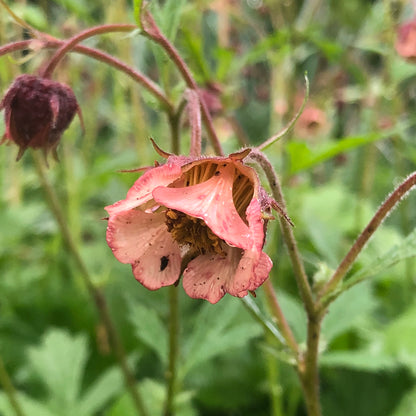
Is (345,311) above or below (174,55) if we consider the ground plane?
below

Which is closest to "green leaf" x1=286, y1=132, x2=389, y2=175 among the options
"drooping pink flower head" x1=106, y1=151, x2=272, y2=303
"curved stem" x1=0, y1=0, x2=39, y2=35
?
"drooping pink flower head" x1=106, y1=151, x2=272, y2=303

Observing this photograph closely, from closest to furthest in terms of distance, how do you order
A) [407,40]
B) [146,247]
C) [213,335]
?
[146,247] < [213,335] < [407,40]

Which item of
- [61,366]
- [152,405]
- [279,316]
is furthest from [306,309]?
[61,366]

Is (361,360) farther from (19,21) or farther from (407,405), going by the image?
(19,21)

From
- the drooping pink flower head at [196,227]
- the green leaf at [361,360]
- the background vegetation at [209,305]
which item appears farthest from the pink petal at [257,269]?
the green leaf at [361,360]

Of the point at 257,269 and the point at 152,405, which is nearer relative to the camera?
the point at 257,269

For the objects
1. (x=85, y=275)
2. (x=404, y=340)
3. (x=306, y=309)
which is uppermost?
(x=306, y=309)

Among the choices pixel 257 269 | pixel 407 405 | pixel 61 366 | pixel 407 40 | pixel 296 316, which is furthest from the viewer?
pixel 407 40
